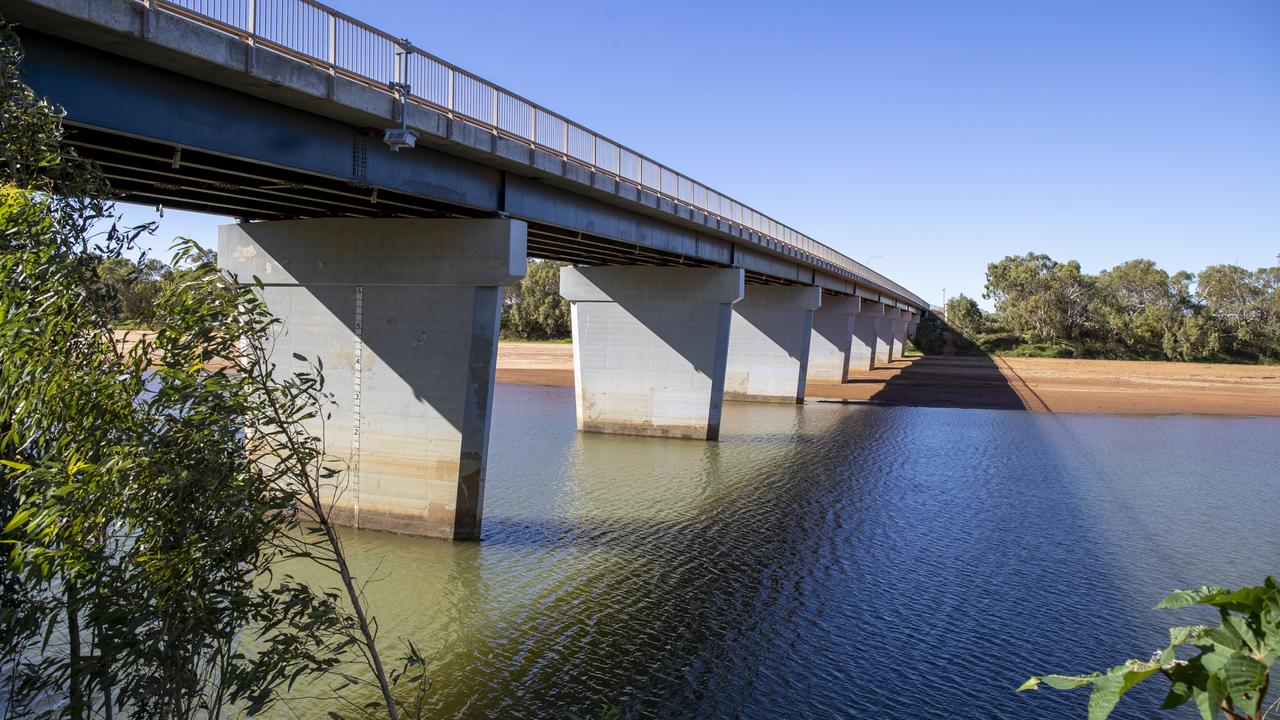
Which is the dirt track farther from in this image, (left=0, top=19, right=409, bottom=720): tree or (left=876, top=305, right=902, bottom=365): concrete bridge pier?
(left=0, top=19, right=409, bottom=720): tree

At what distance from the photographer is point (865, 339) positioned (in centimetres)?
7275

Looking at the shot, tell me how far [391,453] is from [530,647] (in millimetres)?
7198

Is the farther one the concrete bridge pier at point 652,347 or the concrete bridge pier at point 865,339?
the concrete bridge pier at point 865,339

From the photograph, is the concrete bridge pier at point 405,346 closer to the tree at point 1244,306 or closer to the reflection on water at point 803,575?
the reflection on water at point 803,575

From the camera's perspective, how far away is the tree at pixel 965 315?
109500mm

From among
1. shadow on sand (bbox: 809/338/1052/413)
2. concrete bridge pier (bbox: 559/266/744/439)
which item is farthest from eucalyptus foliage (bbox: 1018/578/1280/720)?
shadow on sand (bbox: 809/338/1052/413)

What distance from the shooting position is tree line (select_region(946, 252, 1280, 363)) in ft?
286

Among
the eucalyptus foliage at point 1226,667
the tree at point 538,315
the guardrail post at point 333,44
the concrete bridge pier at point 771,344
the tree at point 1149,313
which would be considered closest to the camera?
the eucalyptus foliage at point 1226,667

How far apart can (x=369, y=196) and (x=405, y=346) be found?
11.0 feet

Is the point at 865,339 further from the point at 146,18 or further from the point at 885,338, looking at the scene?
the point at 146,18

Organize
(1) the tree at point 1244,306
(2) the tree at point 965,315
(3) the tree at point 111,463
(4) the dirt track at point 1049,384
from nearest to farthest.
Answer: (3) the tree at point 111,463, (4) the dirt track at point 1049,384, (1) the tree at point 1244,306, (2) the tree at point 965,315

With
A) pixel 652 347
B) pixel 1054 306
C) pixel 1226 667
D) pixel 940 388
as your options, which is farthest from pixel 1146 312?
pixel 1226 667

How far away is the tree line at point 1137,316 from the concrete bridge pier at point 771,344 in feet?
169

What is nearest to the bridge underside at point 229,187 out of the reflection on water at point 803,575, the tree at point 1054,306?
the reflection on water at point 803,575
